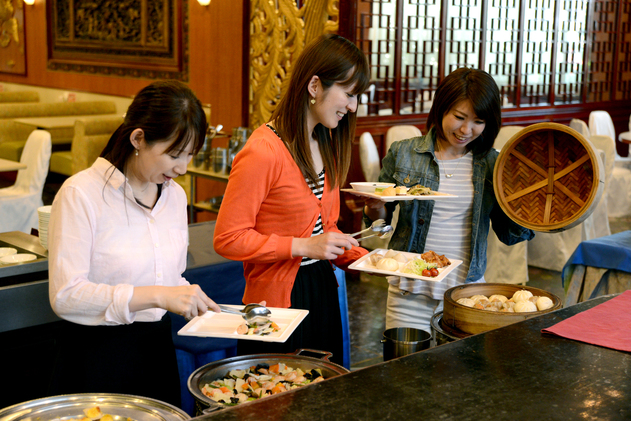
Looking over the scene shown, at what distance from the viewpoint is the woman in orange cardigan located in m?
1.82

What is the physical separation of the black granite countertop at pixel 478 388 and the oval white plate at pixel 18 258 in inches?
61.4

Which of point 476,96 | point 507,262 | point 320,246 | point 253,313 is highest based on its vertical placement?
point 476,96

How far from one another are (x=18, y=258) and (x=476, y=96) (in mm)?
1715

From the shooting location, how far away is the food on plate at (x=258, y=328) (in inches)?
63.2

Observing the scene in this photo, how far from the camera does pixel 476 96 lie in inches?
87.0

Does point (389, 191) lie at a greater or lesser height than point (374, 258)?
greater

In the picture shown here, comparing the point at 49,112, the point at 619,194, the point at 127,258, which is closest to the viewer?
the point at 127,258

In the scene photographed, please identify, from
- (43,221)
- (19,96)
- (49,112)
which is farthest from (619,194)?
(19,96)

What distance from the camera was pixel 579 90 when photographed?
834 centimetres

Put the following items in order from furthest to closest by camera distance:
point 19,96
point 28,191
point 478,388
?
point 19,96, point 28,191, point 478,388

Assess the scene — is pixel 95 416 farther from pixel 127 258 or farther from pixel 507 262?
pixel 507 262

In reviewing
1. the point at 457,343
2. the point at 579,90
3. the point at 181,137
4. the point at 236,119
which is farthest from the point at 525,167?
the point at 579,90

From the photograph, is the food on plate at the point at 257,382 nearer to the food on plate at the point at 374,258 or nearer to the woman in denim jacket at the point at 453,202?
the food on plate at the point at 374,258

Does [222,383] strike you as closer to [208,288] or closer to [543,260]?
[208,288]
